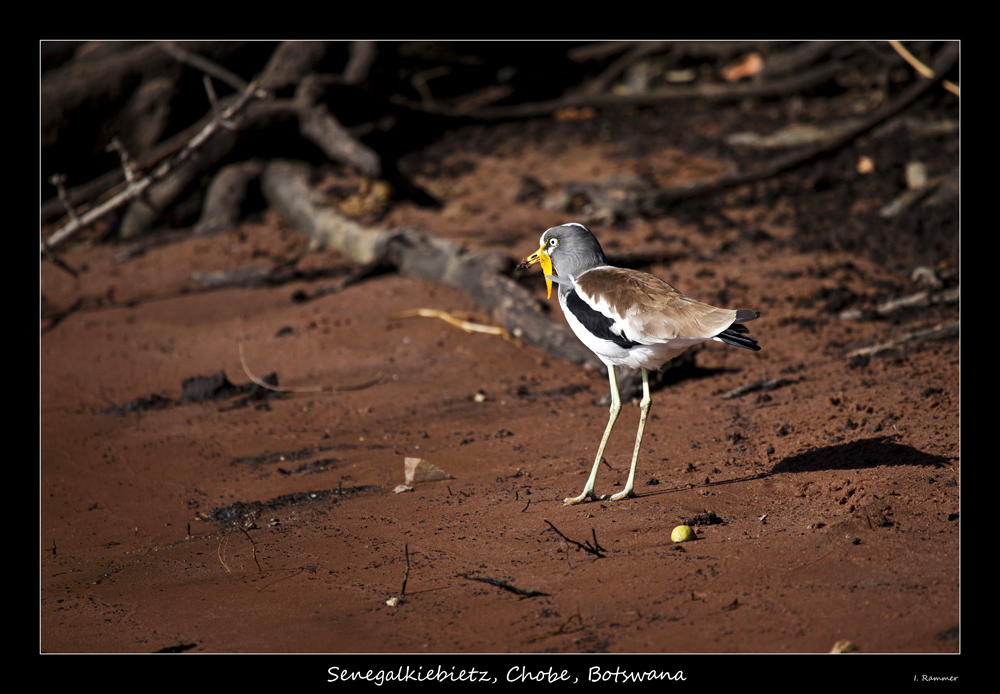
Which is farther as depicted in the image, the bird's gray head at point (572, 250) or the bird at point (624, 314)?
the bird's gray head at point (572, 250)

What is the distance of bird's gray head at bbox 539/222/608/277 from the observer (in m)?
4.14

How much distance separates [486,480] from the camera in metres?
4.28

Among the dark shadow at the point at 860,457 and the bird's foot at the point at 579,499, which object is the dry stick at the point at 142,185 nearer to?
the bird's foot at the point at 579,499

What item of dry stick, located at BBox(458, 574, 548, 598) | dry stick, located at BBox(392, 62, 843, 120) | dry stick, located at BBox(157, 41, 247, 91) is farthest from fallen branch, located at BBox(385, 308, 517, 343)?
dry stick, located at BBox(392, 62, 843, 120)

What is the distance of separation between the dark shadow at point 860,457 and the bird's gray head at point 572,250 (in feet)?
4.49

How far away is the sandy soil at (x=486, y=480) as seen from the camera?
300 centimetres

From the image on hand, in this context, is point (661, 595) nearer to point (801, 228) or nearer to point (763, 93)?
point (801, 228)

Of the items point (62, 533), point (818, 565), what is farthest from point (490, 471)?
point (62, 533)

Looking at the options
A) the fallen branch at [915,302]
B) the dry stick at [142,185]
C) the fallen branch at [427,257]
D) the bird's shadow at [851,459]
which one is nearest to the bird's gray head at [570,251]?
the bird's shadow at [851,459]

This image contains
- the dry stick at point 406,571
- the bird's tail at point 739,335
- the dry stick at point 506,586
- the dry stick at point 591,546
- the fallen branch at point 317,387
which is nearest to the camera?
the dry stick at point 506,586

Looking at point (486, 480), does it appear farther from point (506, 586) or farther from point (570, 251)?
point (570, 251)

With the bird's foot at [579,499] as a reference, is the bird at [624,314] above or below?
above

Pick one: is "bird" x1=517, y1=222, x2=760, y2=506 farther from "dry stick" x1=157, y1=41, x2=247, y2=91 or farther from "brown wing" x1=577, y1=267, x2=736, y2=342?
"dry stick" x1=157, y1=41, x2=247, y2=91

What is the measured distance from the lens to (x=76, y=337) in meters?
7.19
